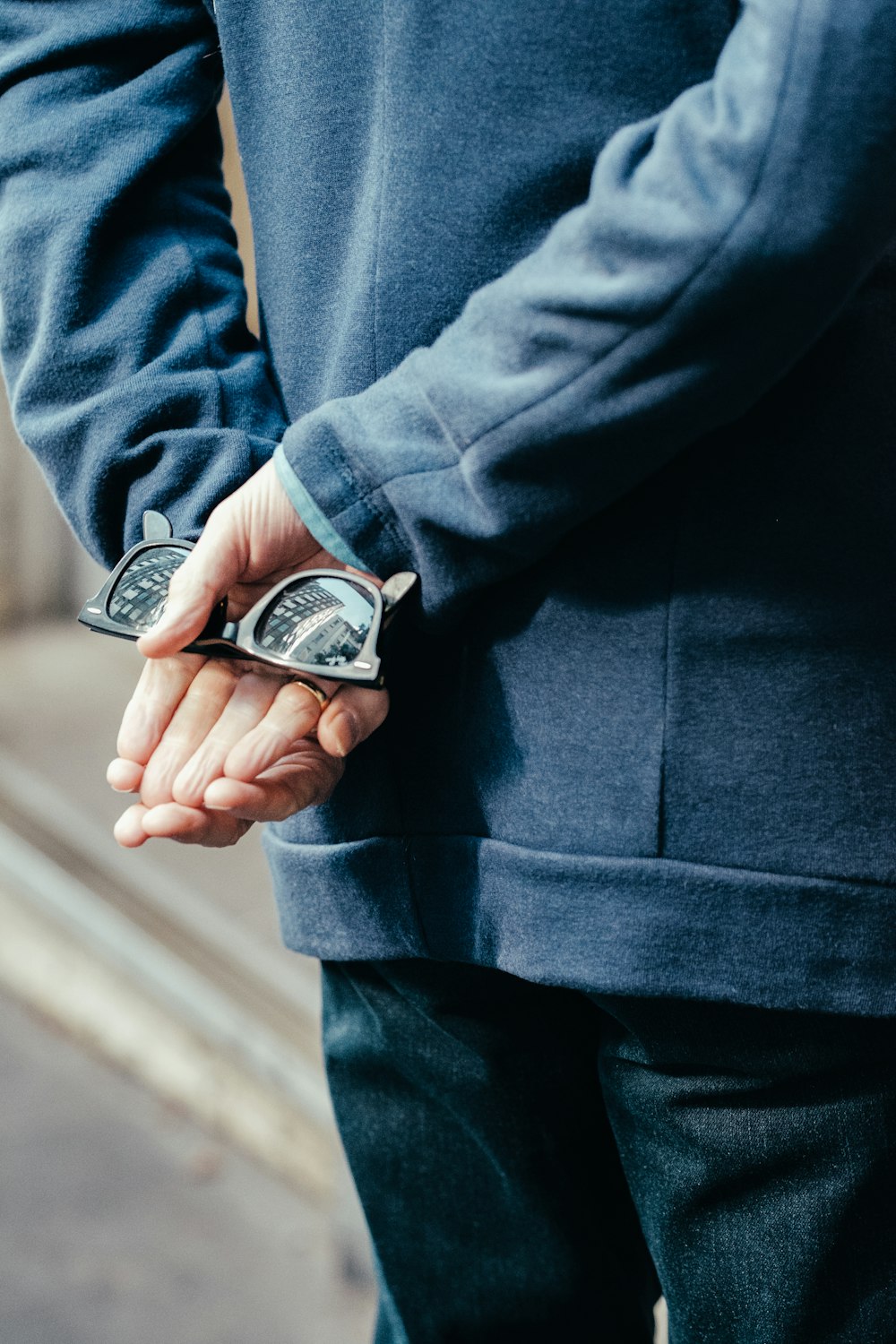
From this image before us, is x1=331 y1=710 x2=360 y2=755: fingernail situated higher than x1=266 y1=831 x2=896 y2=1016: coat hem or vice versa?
x1=331 y1=710 x2=360 y2=755: fingernail

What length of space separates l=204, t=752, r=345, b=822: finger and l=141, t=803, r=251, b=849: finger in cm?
1

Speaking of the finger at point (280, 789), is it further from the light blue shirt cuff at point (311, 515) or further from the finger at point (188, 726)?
the light blue shirt cuff at point (311, 515)

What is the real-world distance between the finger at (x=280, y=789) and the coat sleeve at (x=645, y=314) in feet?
0.55

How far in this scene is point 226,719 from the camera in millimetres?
815

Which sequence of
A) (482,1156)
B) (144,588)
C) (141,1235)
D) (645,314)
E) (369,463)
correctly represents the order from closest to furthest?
(645,314) → (369,463) → (144,588) → (482,1156) → (141,1235)

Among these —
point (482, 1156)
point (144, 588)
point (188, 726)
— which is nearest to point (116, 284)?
point (144, 588)

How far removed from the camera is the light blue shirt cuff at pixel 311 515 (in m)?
0.77

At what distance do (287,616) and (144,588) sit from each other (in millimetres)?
116

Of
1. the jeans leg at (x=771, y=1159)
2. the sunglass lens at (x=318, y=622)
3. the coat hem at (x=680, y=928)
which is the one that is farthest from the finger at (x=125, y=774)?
the jeans leg at (x=771, y=1159)

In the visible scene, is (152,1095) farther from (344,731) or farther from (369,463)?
(369,463)

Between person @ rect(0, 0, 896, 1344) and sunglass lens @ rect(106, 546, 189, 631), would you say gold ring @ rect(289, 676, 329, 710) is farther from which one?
sunglass lens @ rect(106, 546, 189, 631)

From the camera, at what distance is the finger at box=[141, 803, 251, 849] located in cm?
78

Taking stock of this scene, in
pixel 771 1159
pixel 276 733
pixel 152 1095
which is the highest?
pixel 276 733

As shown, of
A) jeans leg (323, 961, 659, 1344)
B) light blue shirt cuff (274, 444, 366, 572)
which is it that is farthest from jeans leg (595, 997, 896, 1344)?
light blue shirt cuff (274, 444, 366, 572)
